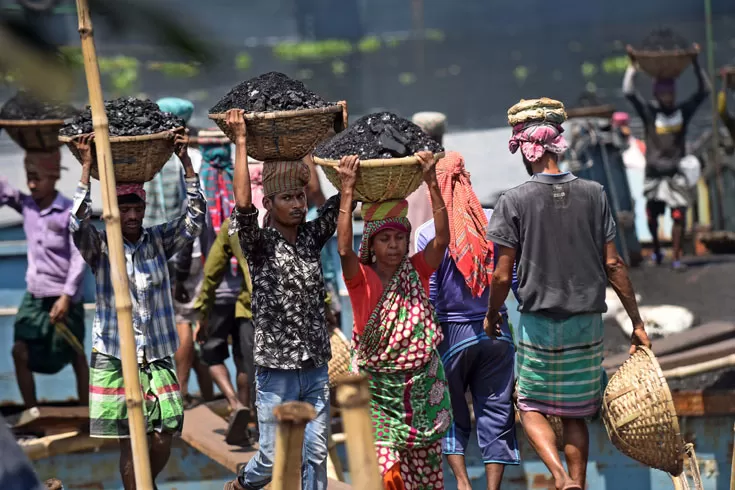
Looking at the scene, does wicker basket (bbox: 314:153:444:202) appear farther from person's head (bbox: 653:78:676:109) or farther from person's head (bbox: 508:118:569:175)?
person's head (bbox: 653:78:676:109)

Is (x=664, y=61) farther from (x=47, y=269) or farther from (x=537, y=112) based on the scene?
(x=537, y=112)

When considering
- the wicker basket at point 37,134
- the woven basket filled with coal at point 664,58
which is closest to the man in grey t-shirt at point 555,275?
the wicker basket at point 37,134

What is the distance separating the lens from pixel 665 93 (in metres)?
12.2

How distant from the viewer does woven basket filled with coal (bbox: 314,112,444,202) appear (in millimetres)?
5500

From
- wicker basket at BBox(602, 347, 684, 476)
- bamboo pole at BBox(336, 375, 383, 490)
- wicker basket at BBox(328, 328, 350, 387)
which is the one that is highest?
bamboo pole at BBox(336, 375, 383, 490)

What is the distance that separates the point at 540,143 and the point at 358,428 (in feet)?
8.66

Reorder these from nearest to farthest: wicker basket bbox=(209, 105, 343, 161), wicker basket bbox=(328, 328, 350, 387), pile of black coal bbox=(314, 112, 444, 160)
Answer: wicker basket bbox=(209, 105, 343, 161)
pile of black coal bbox=(314, 112, 444, 160)
wicker basket bbox=(328, 328, 350, 387)

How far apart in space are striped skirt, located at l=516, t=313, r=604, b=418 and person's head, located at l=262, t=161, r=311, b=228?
4.05 ft

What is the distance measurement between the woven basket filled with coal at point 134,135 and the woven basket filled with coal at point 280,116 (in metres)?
0.28

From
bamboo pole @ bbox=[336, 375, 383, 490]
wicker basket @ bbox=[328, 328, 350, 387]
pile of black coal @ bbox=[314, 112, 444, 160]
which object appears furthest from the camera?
wicker basket @ bbox=[328, 328, 350, 387]

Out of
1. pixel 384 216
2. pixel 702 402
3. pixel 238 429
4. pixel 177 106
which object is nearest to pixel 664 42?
pixel 702 402

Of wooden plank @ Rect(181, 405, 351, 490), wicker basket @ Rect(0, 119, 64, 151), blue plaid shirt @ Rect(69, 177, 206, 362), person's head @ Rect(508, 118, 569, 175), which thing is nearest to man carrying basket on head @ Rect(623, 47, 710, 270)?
wooden plank @ Rect(181, 405, 351, 490)

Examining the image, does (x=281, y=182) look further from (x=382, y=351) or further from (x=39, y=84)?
(x=39, y=84)

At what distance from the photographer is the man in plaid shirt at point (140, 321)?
19.0 feet
